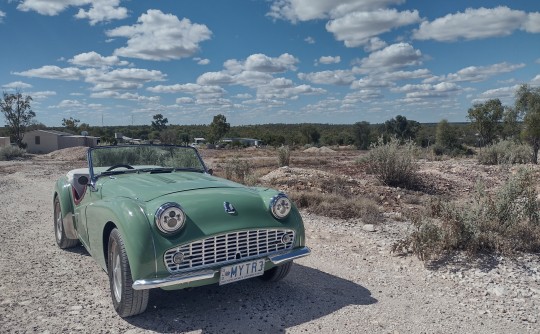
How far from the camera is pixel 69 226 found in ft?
18.1

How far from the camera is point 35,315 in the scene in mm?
3830

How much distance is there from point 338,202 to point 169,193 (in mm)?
5312

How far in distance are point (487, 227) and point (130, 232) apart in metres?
4.67

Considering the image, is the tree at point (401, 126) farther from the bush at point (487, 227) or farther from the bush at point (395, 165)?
the bush at point (487, 227)

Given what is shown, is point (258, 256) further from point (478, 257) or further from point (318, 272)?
point (478, 257)

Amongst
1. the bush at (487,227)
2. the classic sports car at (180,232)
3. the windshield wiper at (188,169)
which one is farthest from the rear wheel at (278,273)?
the bush at (487,227)

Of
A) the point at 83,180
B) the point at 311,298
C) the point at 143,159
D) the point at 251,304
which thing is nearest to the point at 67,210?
the point at 83,180

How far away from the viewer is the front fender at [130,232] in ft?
11.2

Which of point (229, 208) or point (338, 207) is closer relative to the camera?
point (229, 208)

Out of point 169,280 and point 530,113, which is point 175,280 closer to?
point 169,280

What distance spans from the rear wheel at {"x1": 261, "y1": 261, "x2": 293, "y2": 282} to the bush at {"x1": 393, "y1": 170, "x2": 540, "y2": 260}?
73.7 inches

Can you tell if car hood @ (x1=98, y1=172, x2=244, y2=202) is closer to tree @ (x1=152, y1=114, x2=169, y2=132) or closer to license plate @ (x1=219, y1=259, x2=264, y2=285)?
license plate @ (x1=219, y1=259, x2=264, y2=285)

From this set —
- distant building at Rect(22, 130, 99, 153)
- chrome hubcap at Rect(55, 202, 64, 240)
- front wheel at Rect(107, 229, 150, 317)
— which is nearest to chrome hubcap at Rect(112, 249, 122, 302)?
front wheel at Rect(107, 229, 150, 317)

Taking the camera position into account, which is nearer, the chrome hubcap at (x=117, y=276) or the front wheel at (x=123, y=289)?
the front wheel at (x=123, y=289)
